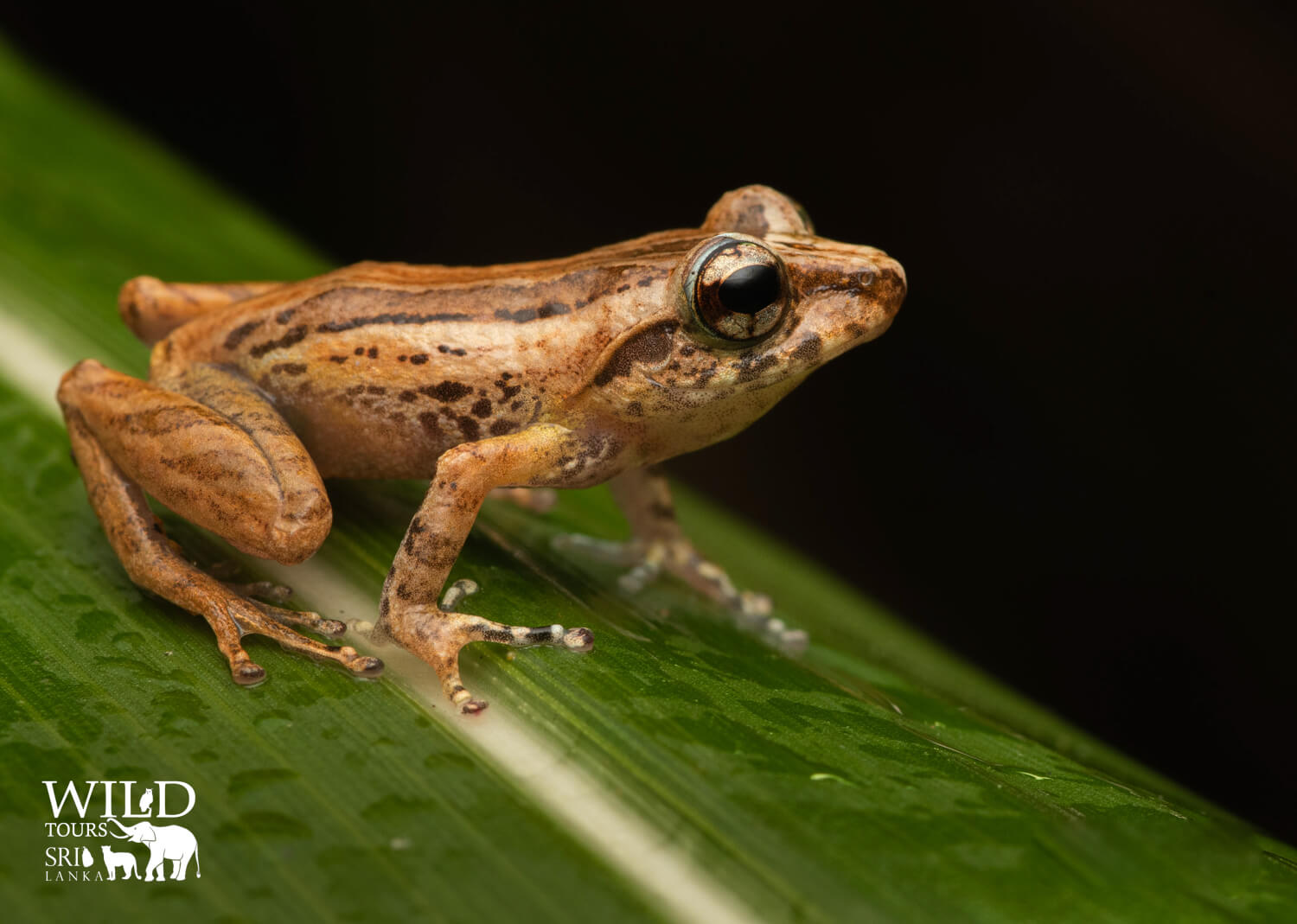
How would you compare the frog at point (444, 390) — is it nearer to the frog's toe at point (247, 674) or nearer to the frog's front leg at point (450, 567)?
the frog's front leg at point (450, 567)

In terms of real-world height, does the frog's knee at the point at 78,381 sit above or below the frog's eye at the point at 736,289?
below

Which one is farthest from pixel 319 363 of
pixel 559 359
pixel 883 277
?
pixel 883 277

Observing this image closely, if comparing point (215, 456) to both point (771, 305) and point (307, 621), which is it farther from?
point (771, 305)

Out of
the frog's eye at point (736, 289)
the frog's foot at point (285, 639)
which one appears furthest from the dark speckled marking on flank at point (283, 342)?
the frog's eye at point (736, 289)

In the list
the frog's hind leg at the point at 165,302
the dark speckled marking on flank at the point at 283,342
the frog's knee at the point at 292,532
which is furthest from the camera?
the frog's hind leg at the point at 165,302

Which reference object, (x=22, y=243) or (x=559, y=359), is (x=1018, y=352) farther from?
(x=22, y=243)

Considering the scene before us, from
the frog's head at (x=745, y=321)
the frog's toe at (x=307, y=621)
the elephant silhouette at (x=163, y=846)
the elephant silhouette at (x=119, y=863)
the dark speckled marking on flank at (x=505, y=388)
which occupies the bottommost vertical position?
the elephant silhouette at (x=119, y=863)

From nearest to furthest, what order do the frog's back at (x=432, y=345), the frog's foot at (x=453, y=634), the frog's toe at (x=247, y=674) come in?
the frog's toe at (x=247, y=674), the frog's foot at (x=453, y=634), the frog's back at (x=432, y=345)

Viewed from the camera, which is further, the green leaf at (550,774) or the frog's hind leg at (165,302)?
the frog's hind leg at (165,302)
